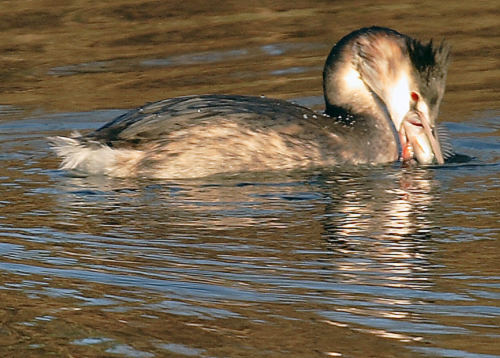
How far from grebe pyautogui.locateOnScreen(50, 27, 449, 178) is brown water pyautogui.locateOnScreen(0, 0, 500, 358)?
6.5 inches

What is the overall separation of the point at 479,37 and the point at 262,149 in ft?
17.8

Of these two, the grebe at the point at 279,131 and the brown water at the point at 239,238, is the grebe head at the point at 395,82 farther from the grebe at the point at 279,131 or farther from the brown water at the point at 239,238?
the brown water at the point at 239,238

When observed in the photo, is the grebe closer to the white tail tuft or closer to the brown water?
the white tail tuft

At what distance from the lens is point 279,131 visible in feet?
27.3

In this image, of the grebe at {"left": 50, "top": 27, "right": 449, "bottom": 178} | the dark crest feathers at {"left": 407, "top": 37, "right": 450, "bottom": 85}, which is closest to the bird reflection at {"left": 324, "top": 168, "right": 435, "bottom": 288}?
the grebe at {"left": 50, "top": 27, "right": 449, "bottom": 178}

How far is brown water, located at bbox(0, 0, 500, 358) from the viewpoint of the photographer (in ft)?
15.2

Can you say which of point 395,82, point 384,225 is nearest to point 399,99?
point 395,82

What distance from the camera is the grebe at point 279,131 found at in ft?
26.9

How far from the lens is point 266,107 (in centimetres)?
848

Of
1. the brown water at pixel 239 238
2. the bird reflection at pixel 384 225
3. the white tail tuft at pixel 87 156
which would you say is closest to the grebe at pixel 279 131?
the white tail tuft at pixel 87 156

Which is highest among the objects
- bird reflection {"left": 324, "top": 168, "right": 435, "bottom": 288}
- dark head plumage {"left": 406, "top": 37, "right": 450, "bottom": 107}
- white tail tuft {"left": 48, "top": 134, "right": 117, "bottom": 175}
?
dark head plumage {"left": 406, "top": 37, "right": 450, "bottom": 107}

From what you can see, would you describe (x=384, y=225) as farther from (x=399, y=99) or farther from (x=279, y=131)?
(x=399, y=99)

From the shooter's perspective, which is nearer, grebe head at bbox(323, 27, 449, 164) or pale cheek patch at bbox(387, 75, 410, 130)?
grebe head at bbox(323, 27, 449, 164)

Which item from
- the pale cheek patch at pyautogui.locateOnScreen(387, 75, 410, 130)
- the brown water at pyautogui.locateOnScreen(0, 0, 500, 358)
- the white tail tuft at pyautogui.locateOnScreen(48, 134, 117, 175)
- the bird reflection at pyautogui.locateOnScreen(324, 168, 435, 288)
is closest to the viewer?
the brown water at pyautogui.locateOnScreen(0, 0, 500, 358)
